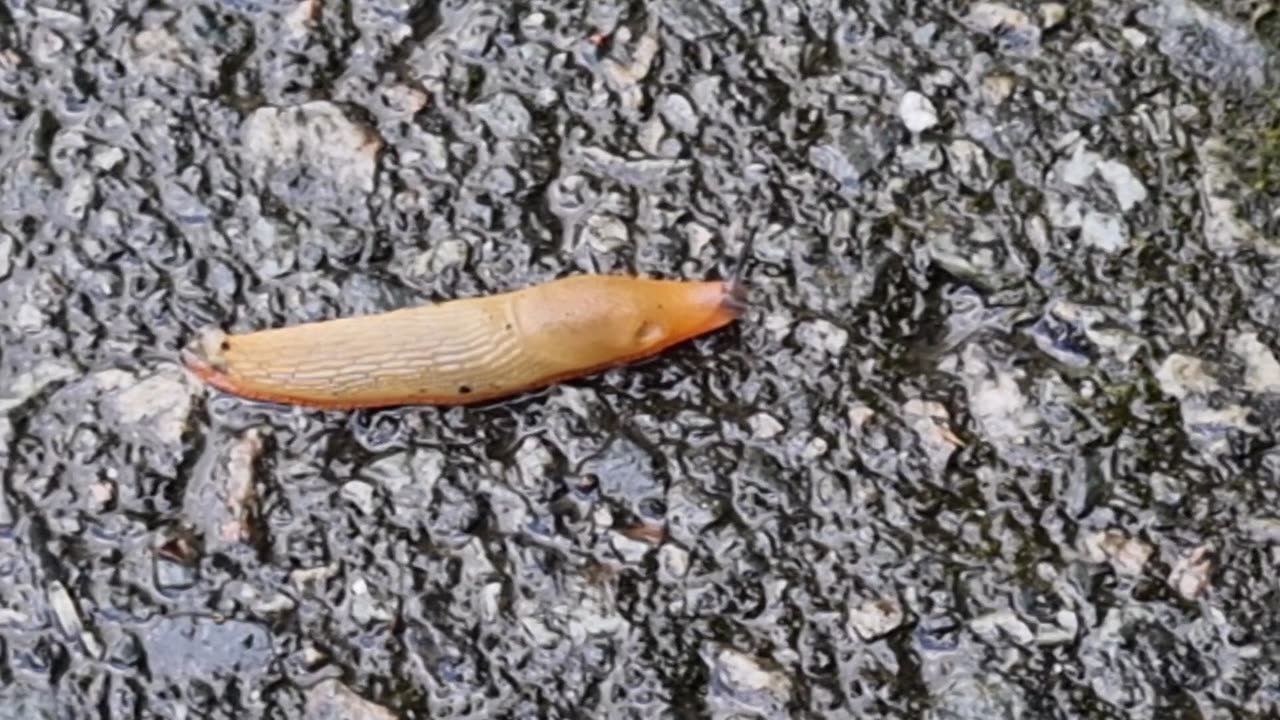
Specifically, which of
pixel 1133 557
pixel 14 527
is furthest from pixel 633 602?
pixel 14 527

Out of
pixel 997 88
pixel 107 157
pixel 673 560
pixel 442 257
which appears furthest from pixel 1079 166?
pixel 107 157

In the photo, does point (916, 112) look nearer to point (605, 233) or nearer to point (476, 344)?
point (605, 233)

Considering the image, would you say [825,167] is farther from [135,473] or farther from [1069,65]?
[135,473]

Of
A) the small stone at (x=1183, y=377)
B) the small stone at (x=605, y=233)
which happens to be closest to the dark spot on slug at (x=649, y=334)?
the small stone at (x=605, y=233)

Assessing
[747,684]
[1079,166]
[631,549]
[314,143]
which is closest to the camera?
[747,684]

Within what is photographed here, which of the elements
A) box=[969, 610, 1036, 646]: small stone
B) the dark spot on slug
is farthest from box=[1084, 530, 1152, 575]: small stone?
the dark spot on slug

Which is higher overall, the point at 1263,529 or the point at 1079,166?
the point at 1079,166
